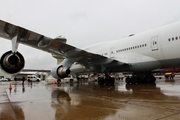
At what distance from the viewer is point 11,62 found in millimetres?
6426

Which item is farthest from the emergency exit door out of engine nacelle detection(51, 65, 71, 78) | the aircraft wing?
engine nacelle detection(51, 65, 71, 78)

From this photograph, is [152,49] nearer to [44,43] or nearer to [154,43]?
[154,43]

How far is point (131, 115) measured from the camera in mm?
3850

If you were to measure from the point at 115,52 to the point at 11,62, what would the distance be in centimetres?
897

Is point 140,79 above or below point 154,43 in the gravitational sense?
below

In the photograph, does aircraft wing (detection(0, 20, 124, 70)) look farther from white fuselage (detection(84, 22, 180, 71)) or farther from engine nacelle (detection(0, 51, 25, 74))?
white fuselage (detection(84, 22, 180, 71))

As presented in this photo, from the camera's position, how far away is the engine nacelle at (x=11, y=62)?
21.1ft

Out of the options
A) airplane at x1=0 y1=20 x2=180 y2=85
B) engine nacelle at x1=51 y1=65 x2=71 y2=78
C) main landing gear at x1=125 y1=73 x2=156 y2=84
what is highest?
airplane at x1=0 y1=20 x2=180 y2=85

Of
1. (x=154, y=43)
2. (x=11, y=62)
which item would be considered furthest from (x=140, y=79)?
(x=11, y=62)

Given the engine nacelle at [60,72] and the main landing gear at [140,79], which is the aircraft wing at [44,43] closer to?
the engine nacelle at [60,72]

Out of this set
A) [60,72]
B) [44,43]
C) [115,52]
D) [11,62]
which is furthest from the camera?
[115,52]

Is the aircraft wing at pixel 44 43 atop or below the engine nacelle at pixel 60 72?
atop

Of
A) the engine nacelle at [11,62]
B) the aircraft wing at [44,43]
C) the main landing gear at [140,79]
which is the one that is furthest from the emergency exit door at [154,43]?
the engine nacelle at [11,62]

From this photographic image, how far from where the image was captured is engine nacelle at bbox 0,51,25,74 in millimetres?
6419
